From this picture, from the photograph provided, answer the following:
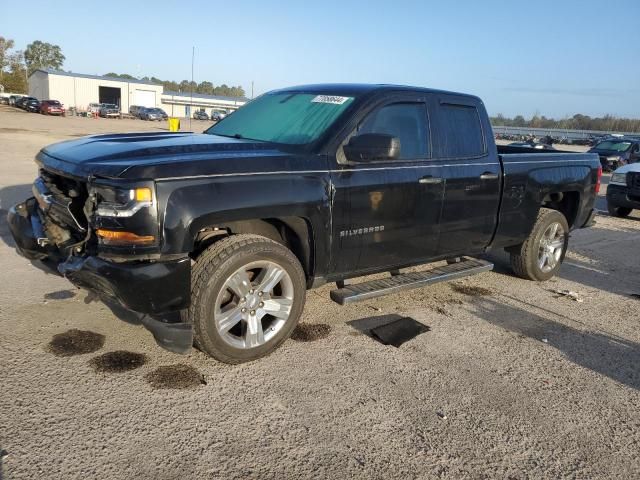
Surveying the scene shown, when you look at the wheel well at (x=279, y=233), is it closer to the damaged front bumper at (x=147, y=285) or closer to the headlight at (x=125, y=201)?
the damaged front bumper at (x=147, y=285)

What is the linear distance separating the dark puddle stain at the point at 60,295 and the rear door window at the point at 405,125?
2938mm

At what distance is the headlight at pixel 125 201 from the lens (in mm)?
3027

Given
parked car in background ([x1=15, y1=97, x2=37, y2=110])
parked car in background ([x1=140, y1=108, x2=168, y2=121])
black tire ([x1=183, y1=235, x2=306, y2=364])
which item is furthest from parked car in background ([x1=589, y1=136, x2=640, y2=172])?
parked car in background ([x1=15, y1=97, x2=37, y2=110])

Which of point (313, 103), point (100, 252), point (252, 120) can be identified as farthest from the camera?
point (252, 120)

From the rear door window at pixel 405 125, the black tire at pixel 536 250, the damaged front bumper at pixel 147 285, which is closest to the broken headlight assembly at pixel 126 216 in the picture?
the damaged front bumper at pixel 147 285

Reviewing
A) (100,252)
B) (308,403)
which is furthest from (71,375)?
(308,403)

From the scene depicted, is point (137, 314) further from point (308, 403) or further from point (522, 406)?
point (522, 406)

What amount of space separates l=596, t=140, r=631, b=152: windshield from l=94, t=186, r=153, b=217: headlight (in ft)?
81.1

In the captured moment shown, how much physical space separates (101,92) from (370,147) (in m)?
81.2

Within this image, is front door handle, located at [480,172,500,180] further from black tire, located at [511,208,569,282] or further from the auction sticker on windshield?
the auction sticker on windshield

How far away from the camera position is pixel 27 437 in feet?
8.93

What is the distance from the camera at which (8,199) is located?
335 inches

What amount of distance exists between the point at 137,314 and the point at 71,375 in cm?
60

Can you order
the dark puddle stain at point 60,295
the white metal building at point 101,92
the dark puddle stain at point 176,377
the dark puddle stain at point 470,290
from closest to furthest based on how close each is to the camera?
the dark puddle stain at point 176,377
the dark puddle stain at point 60,295
the dark puddle stain at point 470,290
the white metal building at point 101,92
